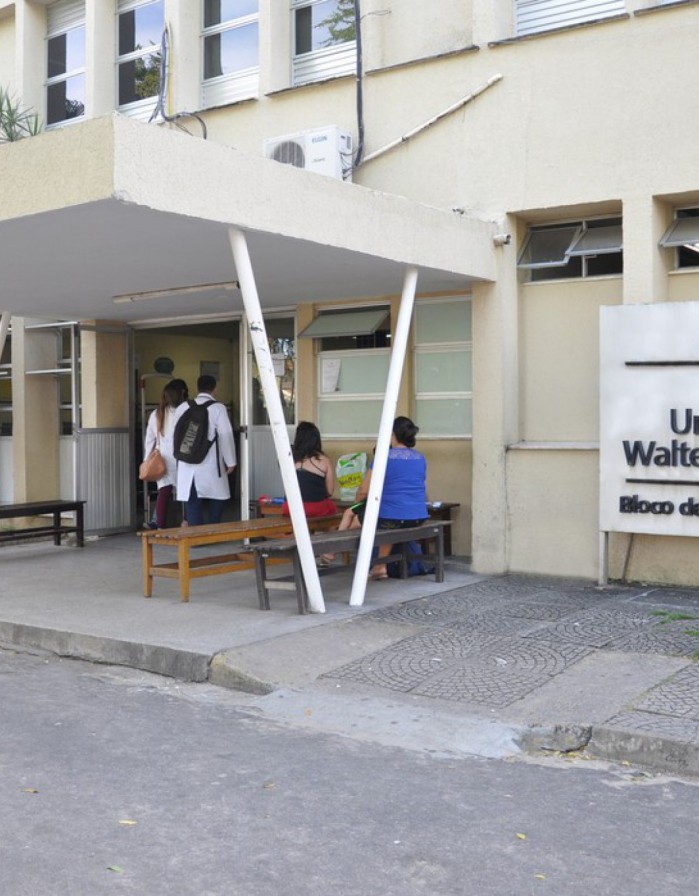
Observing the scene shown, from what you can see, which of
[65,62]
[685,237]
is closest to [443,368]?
[685,237]

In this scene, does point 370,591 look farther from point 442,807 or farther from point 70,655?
point 442,807

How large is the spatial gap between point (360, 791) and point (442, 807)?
0.41m

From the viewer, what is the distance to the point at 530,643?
24.6 ft

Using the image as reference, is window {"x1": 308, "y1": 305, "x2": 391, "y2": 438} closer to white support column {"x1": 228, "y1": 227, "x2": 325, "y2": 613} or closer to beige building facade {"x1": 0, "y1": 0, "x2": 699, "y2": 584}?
beige building facade {"x1": 0, "y1": 0, "x2": 699, "y2": 584}

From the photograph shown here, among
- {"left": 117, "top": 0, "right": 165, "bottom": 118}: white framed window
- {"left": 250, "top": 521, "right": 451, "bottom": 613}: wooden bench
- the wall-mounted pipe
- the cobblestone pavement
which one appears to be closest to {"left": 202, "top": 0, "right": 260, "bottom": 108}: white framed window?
{"left": 117, "top": 0, "right": 165, "bottom": 118}: white framed window

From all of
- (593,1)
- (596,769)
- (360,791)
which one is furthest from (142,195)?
(593,1)

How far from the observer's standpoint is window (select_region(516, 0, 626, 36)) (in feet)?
32.9

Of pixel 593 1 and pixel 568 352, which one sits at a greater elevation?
pixel 593 1

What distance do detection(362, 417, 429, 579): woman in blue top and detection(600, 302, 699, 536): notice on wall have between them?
5.19 feet

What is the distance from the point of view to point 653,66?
30.8 feet

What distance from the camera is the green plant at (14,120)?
46.0 ft

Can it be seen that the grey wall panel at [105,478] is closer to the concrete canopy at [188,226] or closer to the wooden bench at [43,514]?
the wooden bench at [43,514]

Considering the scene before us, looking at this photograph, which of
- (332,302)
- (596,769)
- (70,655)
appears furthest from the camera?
(332,302)

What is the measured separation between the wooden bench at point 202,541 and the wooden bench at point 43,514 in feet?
9.85
